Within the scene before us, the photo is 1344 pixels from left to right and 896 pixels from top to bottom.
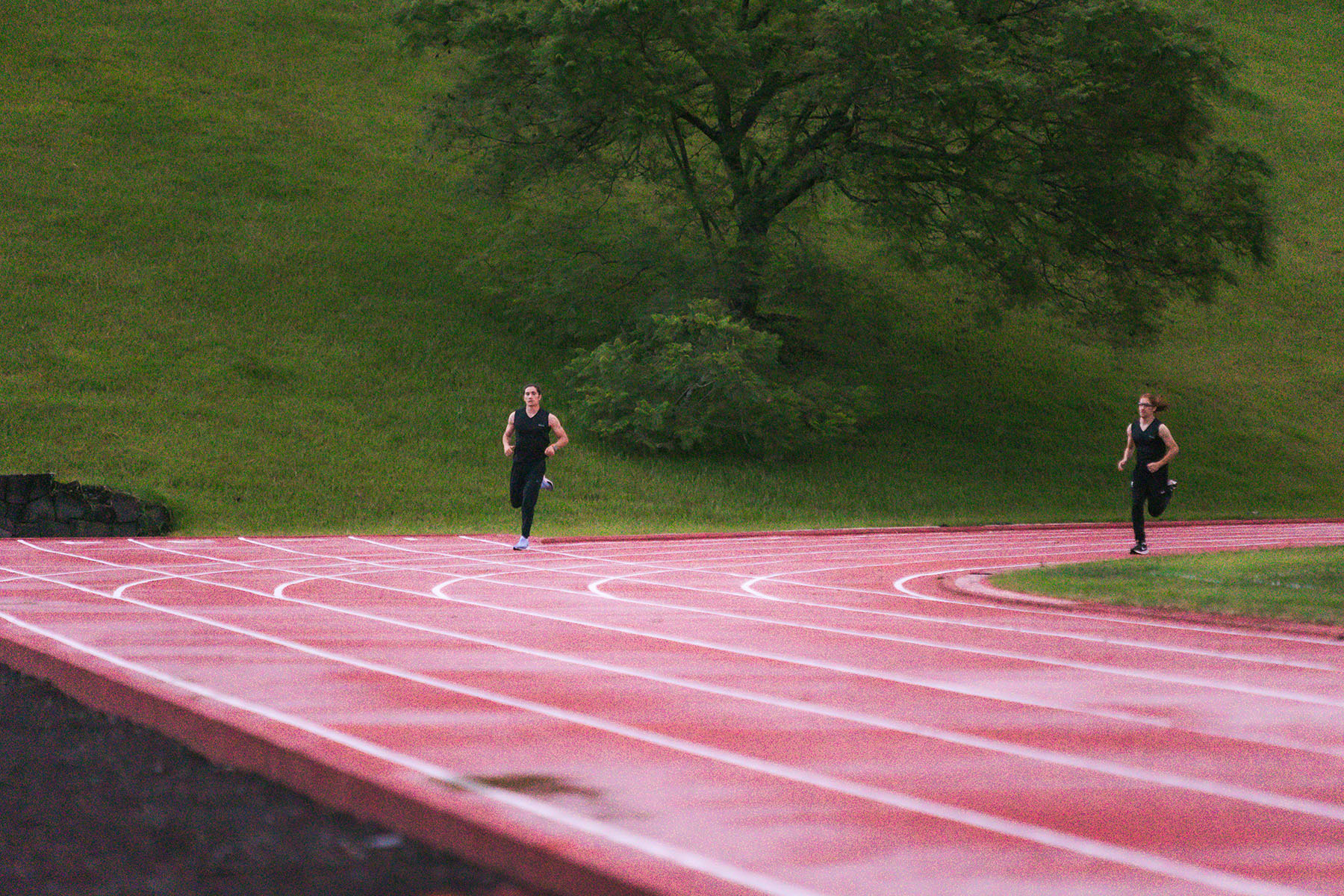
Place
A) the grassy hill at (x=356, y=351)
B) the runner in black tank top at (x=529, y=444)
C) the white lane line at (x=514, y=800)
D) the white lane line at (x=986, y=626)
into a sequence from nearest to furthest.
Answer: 1. the white lane line at (x=514, y=800)
2. the white lane line at (x=986, y=626)
3. the runner in black tank top at (x=529, y=444)
4. the grassy hill at (x=356, y=351)

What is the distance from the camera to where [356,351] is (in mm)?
28812

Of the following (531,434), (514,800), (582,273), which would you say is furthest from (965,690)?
(582,273)

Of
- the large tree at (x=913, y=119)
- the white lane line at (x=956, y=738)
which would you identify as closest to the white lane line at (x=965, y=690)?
the white lane line at (x=956, y=738)

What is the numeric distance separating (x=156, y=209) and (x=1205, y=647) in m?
28.6

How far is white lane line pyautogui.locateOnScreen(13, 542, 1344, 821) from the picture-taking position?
484cm

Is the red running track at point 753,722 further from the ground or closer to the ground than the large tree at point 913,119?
closer to the ground

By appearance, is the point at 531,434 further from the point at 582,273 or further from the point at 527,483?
the point at 582,273

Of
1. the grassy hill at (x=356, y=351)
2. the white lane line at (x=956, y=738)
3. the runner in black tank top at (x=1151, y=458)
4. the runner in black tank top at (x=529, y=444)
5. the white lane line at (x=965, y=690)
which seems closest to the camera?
the white lane line at (x=956, y=738)

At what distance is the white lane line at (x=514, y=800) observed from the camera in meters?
3.71

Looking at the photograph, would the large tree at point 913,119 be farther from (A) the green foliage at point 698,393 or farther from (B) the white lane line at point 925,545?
(B) the white lane line at point 925,545

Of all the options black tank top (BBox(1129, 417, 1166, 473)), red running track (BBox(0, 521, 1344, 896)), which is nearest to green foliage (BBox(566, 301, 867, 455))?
black tank top (BBox(1129, 417, 1166, 473))

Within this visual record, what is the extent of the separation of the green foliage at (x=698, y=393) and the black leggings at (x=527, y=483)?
8.79 meters

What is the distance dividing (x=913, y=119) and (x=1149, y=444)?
11.7 metres

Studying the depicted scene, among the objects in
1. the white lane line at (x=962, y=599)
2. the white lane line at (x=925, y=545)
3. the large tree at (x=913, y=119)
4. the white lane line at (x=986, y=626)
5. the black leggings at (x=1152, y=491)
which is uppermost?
the large tree at (x=913, y=119)
